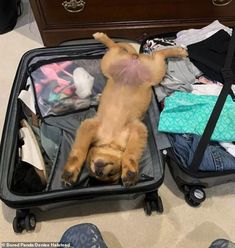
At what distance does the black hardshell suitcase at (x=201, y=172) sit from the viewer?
3.69 ft

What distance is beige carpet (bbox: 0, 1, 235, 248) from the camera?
1185 millimetres

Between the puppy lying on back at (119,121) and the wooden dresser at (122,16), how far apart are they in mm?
Answer: 207

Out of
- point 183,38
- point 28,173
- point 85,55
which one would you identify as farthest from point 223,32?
point 28,173

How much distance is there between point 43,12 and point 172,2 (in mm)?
540

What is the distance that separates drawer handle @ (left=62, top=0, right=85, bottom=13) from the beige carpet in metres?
0.79

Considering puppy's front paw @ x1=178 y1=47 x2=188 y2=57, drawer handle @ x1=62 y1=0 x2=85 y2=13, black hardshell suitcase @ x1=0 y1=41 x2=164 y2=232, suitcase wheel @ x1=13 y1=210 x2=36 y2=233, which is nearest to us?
black hardshell suitcase @ x1=0 y1=41 x2=164 y2=232

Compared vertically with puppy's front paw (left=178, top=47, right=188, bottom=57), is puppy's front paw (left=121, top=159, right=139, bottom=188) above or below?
below

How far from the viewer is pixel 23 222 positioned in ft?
3.82

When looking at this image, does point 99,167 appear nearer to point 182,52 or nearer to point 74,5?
point 182,52

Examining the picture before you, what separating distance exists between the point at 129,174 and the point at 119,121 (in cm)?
22

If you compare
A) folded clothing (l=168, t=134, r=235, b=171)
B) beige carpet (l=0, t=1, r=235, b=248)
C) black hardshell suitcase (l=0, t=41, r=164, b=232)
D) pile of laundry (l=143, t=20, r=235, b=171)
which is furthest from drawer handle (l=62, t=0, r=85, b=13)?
beige carpet (l=0, t=1, r=235, b=248)

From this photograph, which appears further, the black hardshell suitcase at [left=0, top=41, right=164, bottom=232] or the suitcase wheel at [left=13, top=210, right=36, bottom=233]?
the suitcase wheel at [left=13, top=210, right=36, bottom=233]

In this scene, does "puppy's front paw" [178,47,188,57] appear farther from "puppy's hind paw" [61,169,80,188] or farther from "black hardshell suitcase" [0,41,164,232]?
"puppy's hind paw" [61,169,80,188]

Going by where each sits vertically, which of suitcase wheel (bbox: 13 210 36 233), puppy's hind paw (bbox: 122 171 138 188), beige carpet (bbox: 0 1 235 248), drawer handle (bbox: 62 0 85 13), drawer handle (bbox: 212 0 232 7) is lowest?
beige carpet (bbox: 0 1 235 248)
